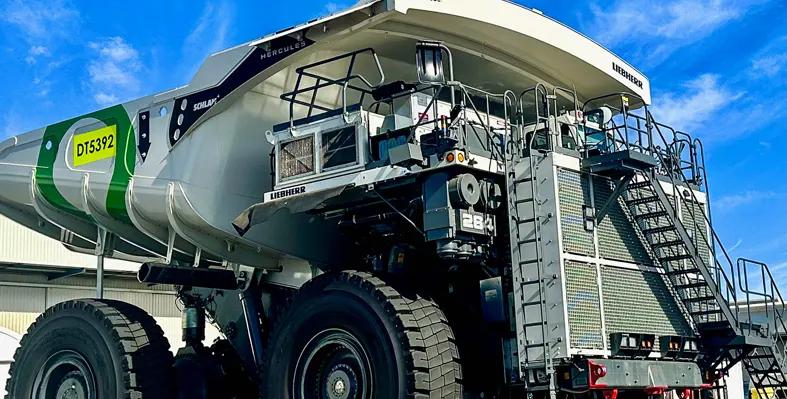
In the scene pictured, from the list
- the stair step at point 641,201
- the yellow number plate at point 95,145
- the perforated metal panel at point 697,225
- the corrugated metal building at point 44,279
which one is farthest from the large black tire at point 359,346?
the corrugated metal building at point 44,279

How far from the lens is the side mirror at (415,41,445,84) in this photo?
9.67m

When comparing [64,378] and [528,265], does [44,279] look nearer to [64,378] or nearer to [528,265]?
[64,378]

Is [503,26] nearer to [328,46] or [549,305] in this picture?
[328,46]

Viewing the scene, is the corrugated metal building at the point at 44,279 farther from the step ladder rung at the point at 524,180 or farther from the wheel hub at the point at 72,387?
the step ladder rung at the point at 524,180

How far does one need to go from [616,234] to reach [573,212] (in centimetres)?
80

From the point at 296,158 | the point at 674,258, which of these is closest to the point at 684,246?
the point at 674,258

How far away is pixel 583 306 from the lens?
9.12 metres

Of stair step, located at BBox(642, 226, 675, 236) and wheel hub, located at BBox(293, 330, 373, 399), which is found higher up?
stair step, located at BBox(642, 226, 675, 236)

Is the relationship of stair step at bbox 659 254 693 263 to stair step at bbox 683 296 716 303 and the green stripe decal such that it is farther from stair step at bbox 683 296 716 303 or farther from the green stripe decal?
the green stripe decal

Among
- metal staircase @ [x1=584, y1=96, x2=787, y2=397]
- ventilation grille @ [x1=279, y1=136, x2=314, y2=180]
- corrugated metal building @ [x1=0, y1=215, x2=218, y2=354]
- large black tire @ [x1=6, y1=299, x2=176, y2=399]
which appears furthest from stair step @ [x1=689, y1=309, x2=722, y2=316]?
corrugated metal building @ [x1=0, y1=215, x2=218, y2=354]

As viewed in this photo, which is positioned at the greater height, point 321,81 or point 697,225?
point 321,81

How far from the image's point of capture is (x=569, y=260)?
30.0 feet

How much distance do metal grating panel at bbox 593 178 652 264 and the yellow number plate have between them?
18.7ft

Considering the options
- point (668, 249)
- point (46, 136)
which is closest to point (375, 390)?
point (668, 249)
